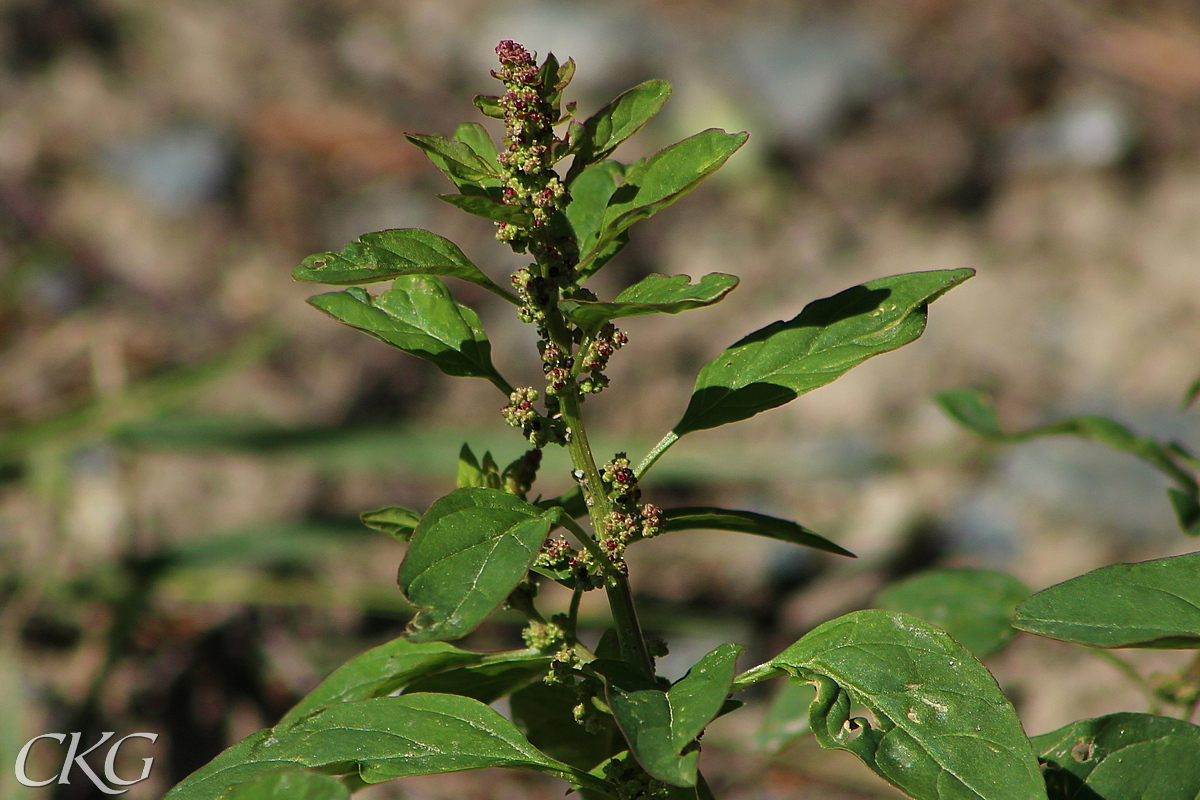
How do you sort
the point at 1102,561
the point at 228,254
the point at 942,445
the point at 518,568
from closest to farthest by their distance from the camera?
the point at 518,568 → the point at 1102,561 → the point at 942,445 → the point at 228,254

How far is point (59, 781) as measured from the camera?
2480 millimetres

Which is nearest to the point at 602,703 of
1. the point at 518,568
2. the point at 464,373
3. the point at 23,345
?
the point at 518,568

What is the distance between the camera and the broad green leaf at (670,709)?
3.11ft

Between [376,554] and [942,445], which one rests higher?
[376,554]

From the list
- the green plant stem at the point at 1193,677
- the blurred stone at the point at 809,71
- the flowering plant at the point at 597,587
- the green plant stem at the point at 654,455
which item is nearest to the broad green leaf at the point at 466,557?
the flowering plant at the point at 597,587

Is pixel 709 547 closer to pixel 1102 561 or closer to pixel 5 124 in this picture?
pixel 1102 561

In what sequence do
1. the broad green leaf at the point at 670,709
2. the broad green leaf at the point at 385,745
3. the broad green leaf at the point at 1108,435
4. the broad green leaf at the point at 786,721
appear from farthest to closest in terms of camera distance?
the broad green leaf at the point at 786,721
the broad green leaf at the point at 1108,435
the broad green leaf at the point at 385,745
the broad green leaf at the point at 670,709

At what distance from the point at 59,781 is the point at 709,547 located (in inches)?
77.1

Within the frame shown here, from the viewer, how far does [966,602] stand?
1.71m

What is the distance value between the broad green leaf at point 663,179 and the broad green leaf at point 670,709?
1.41 ft

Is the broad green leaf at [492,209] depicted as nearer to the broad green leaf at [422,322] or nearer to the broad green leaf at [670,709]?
the broad green leaf at [422,322]

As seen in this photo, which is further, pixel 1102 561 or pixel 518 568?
pixel 1102 561

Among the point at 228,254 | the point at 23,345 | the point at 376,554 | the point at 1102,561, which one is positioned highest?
the point at 228,254

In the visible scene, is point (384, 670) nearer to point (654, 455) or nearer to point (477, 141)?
→ point (654, 455)
